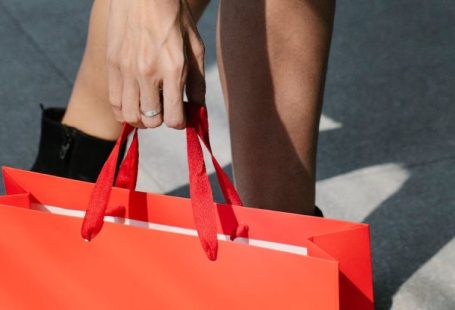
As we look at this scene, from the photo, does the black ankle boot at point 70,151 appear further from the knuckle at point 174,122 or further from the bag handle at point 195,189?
the knuckle at point 174,122

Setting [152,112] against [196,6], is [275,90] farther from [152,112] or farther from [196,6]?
[152,112]

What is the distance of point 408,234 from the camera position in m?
2.14

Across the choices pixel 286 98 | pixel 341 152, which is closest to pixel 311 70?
pixel 286 98

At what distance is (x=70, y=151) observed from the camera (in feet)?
6.55

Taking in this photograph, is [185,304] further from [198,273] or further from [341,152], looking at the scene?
[341,152]

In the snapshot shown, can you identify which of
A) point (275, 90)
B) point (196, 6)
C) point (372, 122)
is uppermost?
point (196, 6)

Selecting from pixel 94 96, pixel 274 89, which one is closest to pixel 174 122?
pixel 274 89

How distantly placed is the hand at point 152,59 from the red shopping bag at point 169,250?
8cm

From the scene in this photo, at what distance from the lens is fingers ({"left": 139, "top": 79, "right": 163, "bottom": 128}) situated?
1.29 m

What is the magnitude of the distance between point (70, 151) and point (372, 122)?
98cm

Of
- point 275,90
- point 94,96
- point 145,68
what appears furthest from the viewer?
point 94,96

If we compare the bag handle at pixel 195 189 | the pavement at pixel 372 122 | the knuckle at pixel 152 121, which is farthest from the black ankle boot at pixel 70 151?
the knuckle at pixel 152 121

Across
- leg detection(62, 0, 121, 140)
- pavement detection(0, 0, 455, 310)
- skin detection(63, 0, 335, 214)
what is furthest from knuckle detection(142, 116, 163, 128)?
pavement detection(0, 0, 455, 310)

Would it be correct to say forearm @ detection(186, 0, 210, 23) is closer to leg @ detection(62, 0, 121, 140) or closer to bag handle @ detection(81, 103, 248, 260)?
leg @ detection(62, 0, 121, 140)
